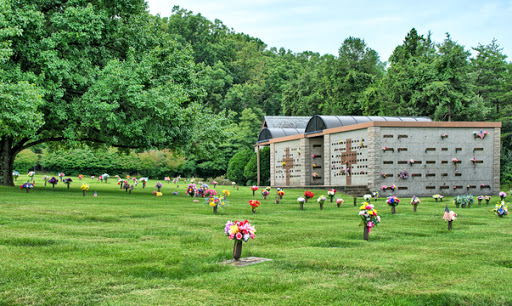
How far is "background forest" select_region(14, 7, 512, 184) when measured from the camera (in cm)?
4447

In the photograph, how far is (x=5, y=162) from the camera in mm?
25672

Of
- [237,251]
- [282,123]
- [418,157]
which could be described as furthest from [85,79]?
[282,123]

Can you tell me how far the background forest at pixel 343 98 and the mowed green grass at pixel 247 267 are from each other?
52.2ft

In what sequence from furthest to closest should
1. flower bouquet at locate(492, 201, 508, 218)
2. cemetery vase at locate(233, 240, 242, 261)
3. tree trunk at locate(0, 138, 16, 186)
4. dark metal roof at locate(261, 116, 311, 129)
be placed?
dark metal roof at locate(261, 116, 311, 129)
tree trunk at locate(0, 138, 16, 186)
flower bouquet at locate(492, 201, 508, 218)
cemetery vase at locate(233, 240, 242, 261)

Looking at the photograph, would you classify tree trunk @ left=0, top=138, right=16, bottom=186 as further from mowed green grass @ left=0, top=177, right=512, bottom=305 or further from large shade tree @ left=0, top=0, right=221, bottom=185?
mowed green grass @ left=0, top=177, right=512, bottom=305

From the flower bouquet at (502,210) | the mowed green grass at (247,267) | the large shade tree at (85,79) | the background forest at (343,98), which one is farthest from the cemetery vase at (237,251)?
the background forest at (343,98)

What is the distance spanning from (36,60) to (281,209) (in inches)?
481

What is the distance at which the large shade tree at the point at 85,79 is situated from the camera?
20.3 metres

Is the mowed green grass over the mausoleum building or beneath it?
beneath

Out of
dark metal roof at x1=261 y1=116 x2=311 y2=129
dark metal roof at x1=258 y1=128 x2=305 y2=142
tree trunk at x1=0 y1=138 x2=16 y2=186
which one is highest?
dark metal roof at x1=261 y1=116 x2=311 y2=129

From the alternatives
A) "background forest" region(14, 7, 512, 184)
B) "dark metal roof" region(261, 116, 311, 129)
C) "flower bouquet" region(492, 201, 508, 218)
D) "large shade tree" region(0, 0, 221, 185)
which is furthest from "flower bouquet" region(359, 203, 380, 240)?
"dark metal roof" region(261, 116, 311, 129)

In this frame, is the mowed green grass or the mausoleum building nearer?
the mowed green grass

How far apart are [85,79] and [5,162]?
7.49 m

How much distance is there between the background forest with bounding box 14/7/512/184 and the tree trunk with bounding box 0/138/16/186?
5507 mm
